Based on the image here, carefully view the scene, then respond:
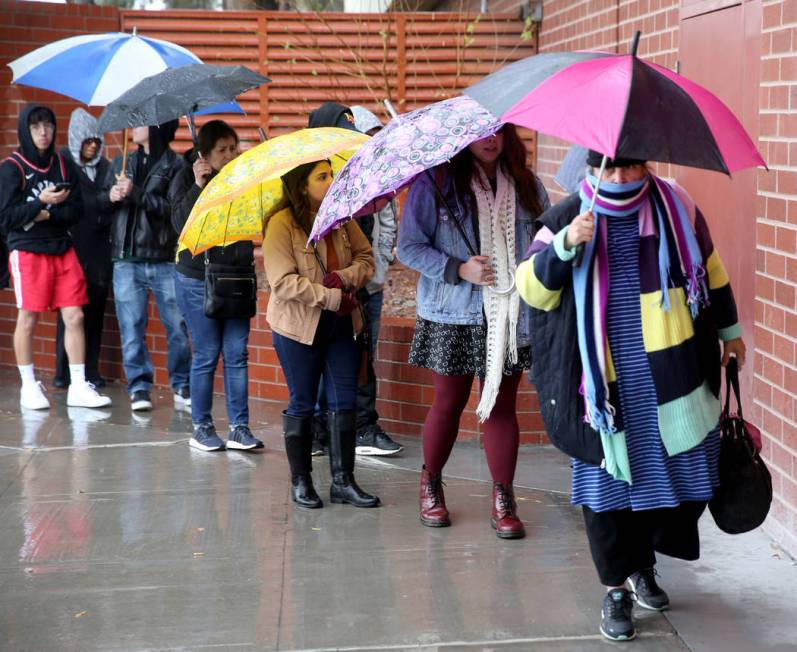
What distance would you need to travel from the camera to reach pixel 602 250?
4.18m

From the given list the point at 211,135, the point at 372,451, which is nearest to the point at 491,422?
the point at 372,451

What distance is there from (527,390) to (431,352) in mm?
1795

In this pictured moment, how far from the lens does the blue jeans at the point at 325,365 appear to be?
5891 millimetres

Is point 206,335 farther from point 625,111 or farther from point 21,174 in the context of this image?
point 625,111

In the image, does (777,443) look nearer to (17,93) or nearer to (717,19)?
(717,19)

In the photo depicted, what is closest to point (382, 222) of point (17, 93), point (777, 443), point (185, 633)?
point (777, 443)

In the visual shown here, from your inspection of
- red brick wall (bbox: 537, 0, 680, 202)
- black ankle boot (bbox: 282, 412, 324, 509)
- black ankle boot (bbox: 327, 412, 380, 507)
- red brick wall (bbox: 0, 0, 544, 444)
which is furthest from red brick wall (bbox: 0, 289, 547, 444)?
red brick wall (bbox: 537, 0, 680, 202)

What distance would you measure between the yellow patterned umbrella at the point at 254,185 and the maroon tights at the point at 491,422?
114 centimetres

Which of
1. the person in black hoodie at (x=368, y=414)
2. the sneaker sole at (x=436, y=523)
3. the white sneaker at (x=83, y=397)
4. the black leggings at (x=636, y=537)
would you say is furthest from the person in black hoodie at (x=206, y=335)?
the black leggings at (x=636, y=537)

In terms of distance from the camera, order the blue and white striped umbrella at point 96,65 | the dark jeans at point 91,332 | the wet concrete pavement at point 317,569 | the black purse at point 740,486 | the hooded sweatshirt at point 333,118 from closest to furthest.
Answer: the black purse at point 740,486 < the wet concrete pavement at point 317,569 < the hooded sweatshirt at point 333,118 < the blue and white striped umbrella at point 96,65 < the dark jeans at point 91,332

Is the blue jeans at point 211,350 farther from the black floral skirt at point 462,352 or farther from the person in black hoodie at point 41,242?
the black floral skirt at point 462,352

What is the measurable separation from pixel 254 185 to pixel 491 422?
148 centimetres

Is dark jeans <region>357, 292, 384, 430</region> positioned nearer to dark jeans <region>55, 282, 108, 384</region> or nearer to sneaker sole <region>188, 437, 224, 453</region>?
sneaker sole <region>188, 437, 224, 453</region>

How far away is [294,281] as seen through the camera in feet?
18.8
